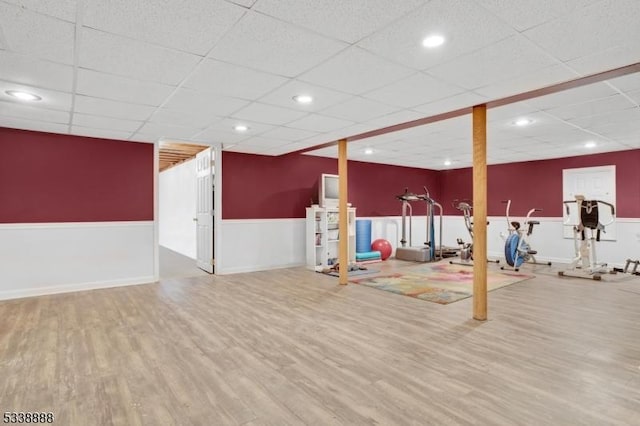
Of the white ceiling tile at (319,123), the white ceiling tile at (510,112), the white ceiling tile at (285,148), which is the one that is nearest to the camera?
the white ceiling tile at (510,112)

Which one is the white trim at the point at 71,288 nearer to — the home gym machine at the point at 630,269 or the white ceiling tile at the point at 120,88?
the white ceiling tile at the point at 120,88

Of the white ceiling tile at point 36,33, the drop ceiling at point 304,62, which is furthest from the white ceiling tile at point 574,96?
the white ceiling tile at point 36,33

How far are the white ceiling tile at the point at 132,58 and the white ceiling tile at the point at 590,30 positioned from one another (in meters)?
2.52

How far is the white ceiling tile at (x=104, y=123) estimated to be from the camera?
4488 mm

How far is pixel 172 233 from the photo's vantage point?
418 inches

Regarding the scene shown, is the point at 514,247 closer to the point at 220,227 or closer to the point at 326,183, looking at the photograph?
the point at 326,183

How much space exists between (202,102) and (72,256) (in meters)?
3.52

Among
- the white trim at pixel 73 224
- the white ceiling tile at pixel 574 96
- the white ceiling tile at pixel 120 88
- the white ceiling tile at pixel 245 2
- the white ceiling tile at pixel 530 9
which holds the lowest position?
the white trim at pixel 73 224

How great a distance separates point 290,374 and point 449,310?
2.45 meters

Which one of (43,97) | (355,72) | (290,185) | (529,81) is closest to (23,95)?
(43,97)

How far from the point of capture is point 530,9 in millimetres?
2080

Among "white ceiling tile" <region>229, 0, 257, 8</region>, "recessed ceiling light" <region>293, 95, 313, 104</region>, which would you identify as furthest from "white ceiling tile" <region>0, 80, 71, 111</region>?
"white ceiling tile" <region>229, 0, 257, 8</region>

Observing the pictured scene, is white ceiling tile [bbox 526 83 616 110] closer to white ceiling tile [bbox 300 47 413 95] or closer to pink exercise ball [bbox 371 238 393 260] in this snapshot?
white ceiling tile [bbox 300 47 413 95]

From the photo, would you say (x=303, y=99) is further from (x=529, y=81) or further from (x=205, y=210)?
(x=205, y=210)
